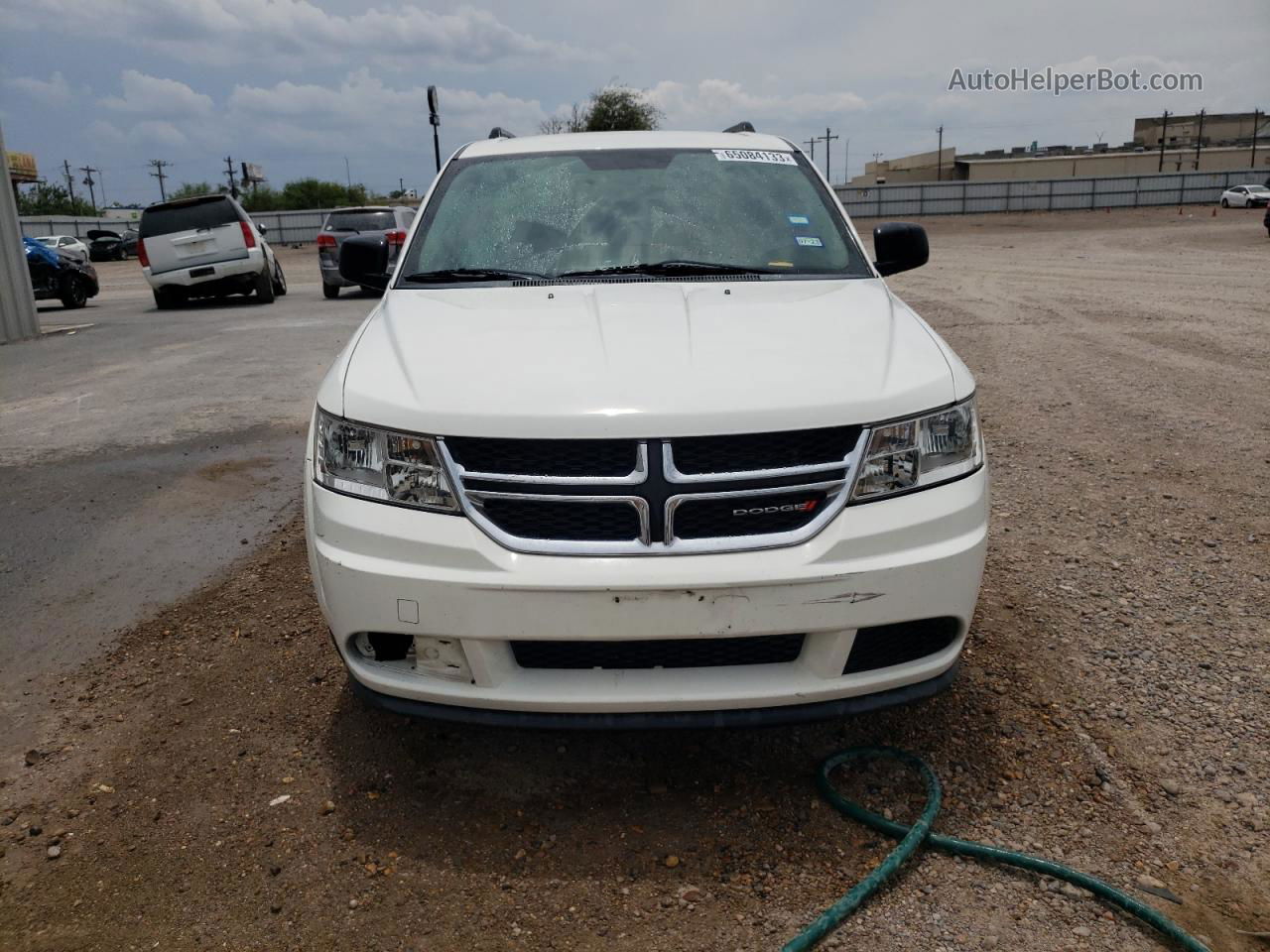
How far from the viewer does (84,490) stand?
5824 mm

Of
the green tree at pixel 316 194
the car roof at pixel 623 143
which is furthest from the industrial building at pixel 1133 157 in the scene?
the car roof at pixel 623 143

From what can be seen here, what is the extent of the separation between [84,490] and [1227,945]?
227 inches

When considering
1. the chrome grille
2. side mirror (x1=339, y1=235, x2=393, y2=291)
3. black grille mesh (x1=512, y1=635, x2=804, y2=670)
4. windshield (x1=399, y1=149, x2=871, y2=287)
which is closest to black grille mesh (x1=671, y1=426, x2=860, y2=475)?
the chrome grille

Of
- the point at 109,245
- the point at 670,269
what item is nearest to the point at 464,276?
the point at 670,269

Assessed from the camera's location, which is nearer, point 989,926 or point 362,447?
point 989,926

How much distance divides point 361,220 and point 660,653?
678 inches

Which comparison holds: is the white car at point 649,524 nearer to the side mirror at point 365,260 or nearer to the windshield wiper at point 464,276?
the windshield wiper at point 464,276

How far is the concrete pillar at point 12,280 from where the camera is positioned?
528 inches

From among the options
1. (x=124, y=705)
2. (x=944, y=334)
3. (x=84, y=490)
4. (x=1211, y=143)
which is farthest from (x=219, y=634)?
(x=1211, y=143)

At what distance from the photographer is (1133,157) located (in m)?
83.4

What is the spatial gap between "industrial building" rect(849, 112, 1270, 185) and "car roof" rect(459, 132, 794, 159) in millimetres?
79040

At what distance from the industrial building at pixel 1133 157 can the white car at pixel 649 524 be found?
81.2 m

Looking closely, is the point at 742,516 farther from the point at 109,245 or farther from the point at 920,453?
the point at 109,245

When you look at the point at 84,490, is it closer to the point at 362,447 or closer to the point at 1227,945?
the point at 362,447
